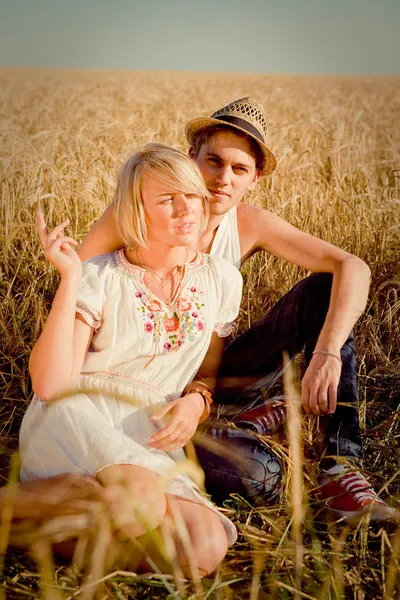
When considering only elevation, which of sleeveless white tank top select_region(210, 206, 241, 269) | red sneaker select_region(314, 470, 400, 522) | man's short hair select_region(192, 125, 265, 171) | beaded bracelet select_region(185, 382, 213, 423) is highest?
man's short hair select_region(192, 125, 265, 171)

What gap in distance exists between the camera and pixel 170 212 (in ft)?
6.17

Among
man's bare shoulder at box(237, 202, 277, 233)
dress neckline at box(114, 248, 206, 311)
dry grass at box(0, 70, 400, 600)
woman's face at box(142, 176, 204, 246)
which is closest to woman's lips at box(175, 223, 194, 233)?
woman's face at box(142, 176, 204, 246)

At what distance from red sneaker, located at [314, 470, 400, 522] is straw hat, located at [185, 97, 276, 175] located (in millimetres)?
1140

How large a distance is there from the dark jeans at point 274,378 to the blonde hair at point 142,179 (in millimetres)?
550

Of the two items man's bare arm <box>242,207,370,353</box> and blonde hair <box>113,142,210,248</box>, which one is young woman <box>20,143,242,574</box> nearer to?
blonde hair <box>113,142,210,248</box>

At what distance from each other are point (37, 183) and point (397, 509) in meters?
2.65

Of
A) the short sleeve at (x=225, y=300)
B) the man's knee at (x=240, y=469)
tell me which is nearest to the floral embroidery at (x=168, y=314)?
the short sleeve at (x=225, y=300)

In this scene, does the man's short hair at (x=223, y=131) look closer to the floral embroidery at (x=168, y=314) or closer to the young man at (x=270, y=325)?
the young man at (x=270, y=325)

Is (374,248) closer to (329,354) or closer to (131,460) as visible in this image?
(329,354)

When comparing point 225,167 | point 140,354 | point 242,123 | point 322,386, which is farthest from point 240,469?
point 242,123

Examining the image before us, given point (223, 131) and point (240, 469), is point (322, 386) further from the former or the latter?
point (223, 131)

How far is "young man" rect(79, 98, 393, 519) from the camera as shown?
196 centimetres

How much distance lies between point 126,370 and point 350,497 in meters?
0.75

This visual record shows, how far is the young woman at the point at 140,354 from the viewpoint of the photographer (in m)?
1.63
